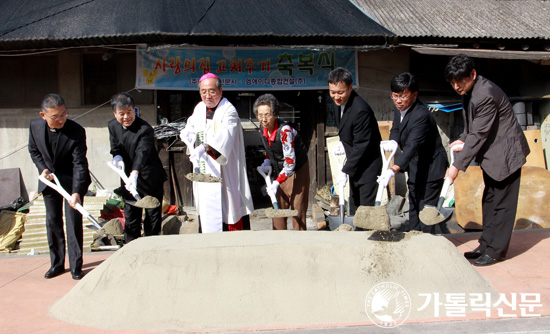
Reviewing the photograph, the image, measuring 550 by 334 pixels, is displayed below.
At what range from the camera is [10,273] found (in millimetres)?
4613

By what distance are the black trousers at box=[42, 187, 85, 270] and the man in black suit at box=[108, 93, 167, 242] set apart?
497 millimetres

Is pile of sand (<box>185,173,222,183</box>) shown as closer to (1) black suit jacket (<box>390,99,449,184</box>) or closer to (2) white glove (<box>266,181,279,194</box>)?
(2) white glove (<box>266,181,279,194</box>)

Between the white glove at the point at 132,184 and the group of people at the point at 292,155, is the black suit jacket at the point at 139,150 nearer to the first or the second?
the group of people at the point at 292,155

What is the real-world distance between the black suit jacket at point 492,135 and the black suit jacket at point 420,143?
335mm

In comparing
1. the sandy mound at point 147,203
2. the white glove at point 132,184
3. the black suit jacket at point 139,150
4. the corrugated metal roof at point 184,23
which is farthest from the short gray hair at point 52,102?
the corrugated metal roof at point 184,23

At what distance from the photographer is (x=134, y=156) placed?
4754 mm

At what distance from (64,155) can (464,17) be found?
6.84 metres

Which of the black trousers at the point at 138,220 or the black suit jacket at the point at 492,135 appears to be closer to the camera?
the black suit jacket at the point at 492,135

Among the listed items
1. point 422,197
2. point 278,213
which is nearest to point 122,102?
point 278,213

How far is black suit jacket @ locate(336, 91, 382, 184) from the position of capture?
4.39 m

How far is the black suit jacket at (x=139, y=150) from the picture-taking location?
4.73 m

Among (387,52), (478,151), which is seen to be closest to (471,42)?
(387,52)

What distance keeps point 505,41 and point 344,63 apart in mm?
2491

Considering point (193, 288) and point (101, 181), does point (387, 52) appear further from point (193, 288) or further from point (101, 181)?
point (193, 288)
